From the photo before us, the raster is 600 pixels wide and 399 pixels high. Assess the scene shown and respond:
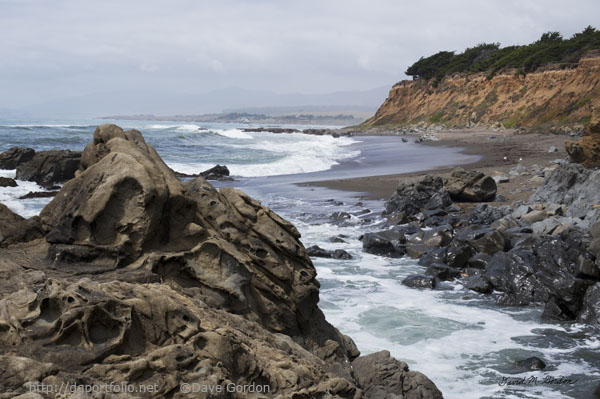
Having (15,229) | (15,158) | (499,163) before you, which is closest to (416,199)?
(499,163)

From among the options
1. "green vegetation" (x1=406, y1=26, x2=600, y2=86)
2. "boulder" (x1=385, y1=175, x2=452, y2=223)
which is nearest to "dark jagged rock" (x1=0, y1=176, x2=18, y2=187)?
"boulder" (x1=385, y1=175, x2=452, y2=223)

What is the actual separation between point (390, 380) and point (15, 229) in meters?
4.46

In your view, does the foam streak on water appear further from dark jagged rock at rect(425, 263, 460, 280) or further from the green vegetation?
the green vegetation

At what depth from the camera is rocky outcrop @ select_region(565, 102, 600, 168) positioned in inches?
698

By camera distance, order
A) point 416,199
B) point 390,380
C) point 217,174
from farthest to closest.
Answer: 1. point 217,174
2. point 416,199
3. point 390,380

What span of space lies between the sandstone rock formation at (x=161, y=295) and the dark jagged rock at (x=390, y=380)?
0.02 meters

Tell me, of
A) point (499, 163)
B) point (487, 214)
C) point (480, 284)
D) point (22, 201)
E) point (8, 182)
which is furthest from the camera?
point (499, 163)

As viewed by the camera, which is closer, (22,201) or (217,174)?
(22,201)

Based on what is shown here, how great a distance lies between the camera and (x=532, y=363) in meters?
7.62

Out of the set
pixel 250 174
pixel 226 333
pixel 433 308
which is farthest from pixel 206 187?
pixel 250 174

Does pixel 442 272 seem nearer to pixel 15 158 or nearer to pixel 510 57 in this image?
pixel 15 158

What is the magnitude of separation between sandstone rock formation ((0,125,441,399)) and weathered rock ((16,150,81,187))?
56.6 feet

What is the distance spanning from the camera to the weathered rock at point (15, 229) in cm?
626

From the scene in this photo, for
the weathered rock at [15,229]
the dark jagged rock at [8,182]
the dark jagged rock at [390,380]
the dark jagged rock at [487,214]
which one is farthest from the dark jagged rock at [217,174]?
the dark jagged rock at [390,380]
